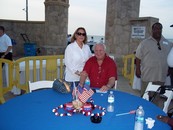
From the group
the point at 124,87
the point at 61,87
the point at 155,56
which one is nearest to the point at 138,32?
the point at 124,87

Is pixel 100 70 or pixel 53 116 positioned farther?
pixel 100 70

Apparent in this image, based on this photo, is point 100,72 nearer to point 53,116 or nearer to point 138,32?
point 53,116

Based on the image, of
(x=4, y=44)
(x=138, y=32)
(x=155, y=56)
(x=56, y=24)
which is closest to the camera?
(x=155, y=56)

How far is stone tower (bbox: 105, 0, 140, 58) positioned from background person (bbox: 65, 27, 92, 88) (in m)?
4.06

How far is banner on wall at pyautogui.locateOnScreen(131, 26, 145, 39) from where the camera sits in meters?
6.34

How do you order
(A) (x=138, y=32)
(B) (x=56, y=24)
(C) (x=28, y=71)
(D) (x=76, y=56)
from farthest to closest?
(B) (x=56, y=24) → (A) (x=138, y=32) → (C) (x=28, y=71) → (D) (x=76, y=56)

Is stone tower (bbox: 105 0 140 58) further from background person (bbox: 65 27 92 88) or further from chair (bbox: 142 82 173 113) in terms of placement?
chair (bbox: 142 82 173 113)

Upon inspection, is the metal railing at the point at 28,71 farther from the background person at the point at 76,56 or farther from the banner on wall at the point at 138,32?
the banner on wall at the point at 138,32

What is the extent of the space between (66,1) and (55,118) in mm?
8866

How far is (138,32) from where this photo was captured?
257 inches

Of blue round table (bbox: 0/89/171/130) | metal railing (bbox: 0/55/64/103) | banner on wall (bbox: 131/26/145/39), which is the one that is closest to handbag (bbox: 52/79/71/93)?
blue round table (bbox: 0/89/171/130)

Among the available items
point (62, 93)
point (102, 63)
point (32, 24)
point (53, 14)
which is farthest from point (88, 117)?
point (32, 24)

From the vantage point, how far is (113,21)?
283 inches

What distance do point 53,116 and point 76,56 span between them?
1.53m
